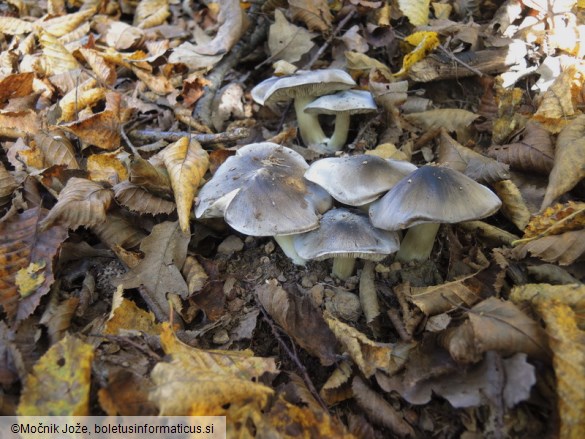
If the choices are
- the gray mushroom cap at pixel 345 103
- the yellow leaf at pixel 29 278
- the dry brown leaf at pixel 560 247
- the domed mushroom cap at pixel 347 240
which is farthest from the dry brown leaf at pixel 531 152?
the yellow leaf at pixel 29 278

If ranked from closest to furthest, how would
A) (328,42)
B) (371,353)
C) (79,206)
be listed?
(371,353), (79,206), (328,42)

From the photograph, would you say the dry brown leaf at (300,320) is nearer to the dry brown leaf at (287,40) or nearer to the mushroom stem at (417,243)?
the mushroom stem at (417,243)

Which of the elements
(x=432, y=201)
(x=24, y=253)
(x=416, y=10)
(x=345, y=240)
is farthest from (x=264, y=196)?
(x=416, y=10)

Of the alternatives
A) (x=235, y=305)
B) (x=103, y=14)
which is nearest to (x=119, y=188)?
(x=235, y=305)

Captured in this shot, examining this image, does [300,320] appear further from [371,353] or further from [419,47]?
[419,47]

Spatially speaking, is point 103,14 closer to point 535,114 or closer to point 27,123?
point 27,123

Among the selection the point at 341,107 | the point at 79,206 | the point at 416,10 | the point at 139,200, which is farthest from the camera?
the point at 416,10
